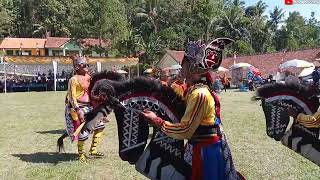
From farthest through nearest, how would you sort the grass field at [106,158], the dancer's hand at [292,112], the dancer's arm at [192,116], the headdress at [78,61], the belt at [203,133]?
the headdress at [78,61] < the grass field at [106,158] < the dancer's hand at [292,112] < the belt at [203,133] < the dancer's arm at [192,116]

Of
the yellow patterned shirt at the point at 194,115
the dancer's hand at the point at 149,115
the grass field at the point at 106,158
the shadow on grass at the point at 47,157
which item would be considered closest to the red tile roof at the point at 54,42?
the grass field at the point at 106,158

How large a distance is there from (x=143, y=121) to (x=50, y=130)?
9516 mm

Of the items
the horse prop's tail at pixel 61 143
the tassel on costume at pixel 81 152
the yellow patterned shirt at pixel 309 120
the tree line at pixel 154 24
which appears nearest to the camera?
the yellow patterned shirt at pixel 309 120

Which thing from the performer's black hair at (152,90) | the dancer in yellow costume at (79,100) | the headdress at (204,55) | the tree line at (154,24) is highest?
the tree line at (154,24)

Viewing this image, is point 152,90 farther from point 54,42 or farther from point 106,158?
point 54,42

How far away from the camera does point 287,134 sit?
17.9 feet

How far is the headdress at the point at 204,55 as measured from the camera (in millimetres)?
4102

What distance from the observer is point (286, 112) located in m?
5.36

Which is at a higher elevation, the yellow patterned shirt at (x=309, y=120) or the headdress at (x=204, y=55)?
the headdress at (x=204, y=55)

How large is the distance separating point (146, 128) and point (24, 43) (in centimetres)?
7221

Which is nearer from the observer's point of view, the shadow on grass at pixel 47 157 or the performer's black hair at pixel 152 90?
the performer's black hair at pixel 152 90

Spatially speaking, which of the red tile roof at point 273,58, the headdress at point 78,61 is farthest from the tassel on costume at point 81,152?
the red tile roof at point 273,58

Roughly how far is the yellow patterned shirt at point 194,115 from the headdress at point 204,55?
0.17 m

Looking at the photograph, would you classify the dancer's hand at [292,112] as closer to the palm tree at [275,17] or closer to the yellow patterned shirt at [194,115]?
the yellow patterned shirt at [194,115]
